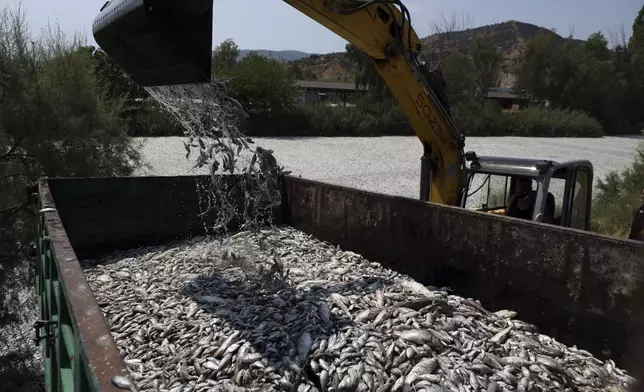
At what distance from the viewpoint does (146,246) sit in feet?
18.2

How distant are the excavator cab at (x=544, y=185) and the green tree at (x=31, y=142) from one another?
5.10m

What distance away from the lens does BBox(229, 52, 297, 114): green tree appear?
24828mm

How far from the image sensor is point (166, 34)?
11.1 ft

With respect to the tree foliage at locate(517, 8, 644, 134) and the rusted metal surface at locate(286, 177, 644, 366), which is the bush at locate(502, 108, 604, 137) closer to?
the tree foliage at locate(517, 8, 644, 134)

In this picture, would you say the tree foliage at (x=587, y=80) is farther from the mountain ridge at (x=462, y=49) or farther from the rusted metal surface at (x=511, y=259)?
the rusted metal surface at (x=511, y=259)

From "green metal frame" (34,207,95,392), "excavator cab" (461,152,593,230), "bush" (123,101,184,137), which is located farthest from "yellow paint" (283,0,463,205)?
"bush" (123,101,184,137)

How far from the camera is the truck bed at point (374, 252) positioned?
204 centimetres

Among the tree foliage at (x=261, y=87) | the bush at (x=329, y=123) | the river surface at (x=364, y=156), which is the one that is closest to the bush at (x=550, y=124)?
the river surface at (x=364, y=156)

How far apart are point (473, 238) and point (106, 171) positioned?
21.3 ft

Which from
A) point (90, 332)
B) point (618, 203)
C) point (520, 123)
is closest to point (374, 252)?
point (90, 332)

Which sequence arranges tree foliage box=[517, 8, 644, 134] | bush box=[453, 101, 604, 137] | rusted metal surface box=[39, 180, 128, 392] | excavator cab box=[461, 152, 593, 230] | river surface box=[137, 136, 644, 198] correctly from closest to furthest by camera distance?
rusted metal surface box=[39, 180, 128, 392], excavator cab box=[461, 152, 593, 230], river surface box=[137, 136, 644, 198], bush box=[453, 101, 604, 137], tree foliage box=[517, 8, 644, 134]

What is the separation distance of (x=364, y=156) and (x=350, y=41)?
15.6 m

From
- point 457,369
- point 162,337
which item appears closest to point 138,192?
point 162,337

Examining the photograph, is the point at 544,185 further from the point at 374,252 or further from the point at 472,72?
the point at 472,72
